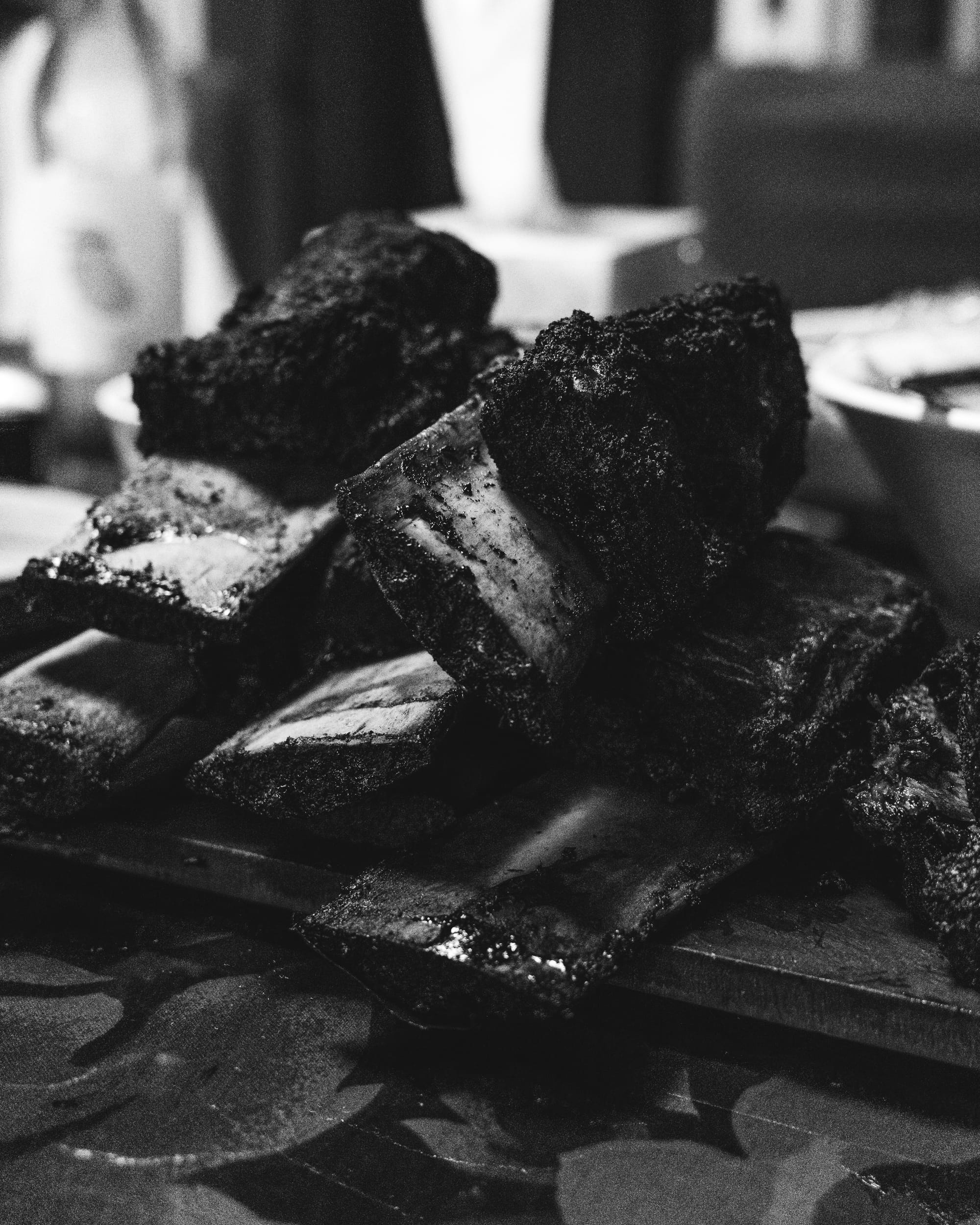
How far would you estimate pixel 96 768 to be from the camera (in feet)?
3.78

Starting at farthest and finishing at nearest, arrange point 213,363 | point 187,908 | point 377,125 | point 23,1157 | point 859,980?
point 377,125
point 213,363
point 187,908
point 859,980
point 23,1157

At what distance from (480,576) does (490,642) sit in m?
0.05

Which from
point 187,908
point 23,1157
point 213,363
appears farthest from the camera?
point 213,363

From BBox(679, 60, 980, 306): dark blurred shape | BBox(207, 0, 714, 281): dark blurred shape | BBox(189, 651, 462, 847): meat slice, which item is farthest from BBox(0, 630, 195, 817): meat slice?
BBox(679, 60, 980, 306): dark blurred shape

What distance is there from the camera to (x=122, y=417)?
1754 mm

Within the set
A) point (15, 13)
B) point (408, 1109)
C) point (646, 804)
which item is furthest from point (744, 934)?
point (15, 13)

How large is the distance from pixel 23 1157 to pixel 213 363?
76 centimetres

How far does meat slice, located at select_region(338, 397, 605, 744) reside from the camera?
38.6 inches

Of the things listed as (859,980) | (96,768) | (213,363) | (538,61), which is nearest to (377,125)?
(538,61)

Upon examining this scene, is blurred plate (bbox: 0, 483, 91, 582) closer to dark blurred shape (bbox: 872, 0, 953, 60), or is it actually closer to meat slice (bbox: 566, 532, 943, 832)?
meat slice (bbox: 566, 532, 943, 832)

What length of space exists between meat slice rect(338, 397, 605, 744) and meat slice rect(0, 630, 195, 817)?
1.05 ft

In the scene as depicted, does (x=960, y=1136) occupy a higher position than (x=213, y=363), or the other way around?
(x=213, y=363)

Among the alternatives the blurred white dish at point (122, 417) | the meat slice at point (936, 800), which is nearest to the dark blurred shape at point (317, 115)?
the blurred white dish at point (122, 417)

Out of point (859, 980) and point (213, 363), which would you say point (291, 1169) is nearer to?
point (859, 980)
